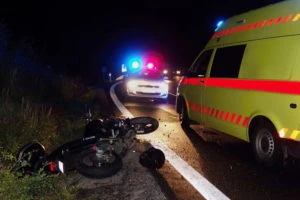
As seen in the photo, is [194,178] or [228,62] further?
[228,62]

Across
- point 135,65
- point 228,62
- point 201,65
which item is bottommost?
point 135,65

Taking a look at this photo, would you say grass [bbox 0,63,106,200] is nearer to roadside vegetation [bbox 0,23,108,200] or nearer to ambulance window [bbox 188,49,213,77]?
roadside vegetation [bbox 0,23,108,200]

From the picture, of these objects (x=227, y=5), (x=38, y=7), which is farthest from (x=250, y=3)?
(x=38, y=7)

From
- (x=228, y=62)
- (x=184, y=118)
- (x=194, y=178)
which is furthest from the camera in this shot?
(x=184, y=118)

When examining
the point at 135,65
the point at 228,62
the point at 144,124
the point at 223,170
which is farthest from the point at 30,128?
the point at 135,65

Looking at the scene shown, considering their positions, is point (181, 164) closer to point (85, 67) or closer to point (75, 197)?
point (75, 197)

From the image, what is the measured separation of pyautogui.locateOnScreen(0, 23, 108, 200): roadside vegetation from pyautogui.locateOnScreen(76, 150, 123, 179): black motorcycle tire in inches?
10.9

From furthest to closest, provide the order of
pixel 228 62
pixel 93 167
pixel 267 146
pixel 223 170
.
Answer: pixel 228 62
pixel 267 146
pixel 223 170
pixel 93 167

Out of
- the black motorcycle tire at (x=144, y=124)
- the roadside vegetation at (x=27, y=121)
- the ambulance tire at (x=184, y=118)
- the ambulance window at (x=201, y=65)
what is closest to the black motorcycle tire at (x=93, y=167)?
the roadside vegetation at (x=27, y=121)

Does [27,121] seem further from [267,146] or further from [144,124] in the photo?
[267,146]

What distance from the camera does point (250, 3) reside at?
50938mm

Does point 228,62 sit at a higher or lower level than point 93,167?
higher

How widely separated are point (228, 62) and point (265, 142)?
1.82m

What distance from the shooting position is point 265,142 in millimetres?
6590
